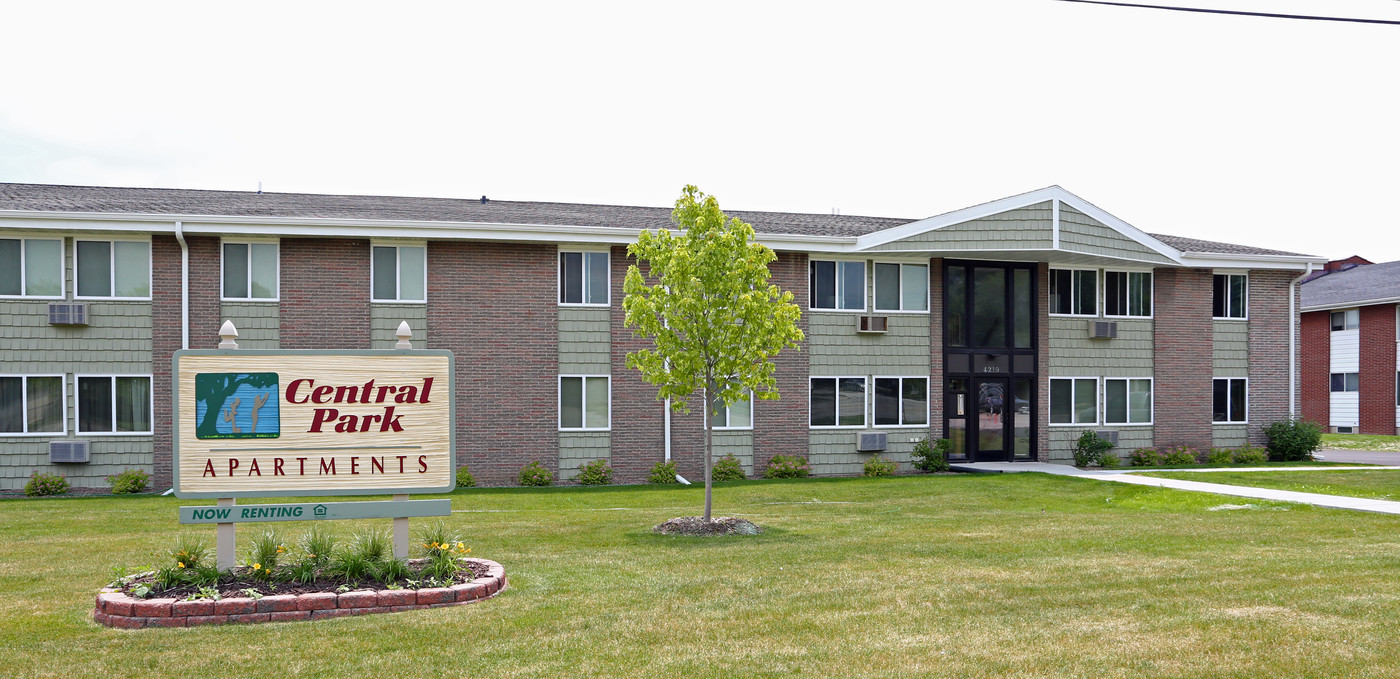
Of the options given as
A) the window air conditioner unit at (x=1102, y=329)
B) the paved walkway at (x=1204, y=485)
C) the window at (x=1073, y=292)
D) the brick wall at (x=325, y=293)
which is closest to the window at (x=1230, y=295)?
the window air conditioner unit at (x=1102, y=329)

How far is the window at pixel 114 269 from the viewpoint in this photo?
19.0 metres

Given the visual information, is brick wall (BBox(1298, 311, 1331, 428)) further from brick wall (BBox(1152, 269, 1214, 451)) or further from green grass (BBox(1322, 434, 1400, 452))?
brick wall (BBox(1152, 269, 1214, 451))

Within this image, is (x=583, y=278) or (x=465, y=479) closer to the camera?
(x=465, y=479)

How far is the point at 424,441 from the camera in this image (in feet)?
29.1

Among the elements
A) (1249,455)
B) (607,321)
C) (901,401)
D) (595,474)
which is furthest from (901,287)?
(1249,455)

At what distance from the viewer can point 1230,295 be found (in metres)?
25.2

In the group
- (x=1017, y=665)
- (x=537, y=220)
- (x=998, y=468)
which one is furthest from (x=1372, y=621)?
(x=537, y=220)

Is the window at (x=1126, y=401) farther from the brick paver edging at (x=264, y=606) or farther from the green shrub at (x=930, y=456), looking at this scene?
the brick paver edging at (x=264, y=606)

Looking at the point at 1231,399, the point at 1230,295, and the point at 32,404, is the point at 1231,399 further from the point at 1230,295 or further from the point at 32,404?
the point at 32,404

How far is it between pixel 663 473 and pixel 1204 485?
10256mm

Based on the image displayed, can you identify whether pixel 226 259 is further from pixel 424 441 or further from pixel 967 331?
pixel 967 331

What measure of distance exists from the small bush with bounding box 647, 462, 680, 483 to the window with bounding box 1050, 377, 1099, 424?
31.4 feet

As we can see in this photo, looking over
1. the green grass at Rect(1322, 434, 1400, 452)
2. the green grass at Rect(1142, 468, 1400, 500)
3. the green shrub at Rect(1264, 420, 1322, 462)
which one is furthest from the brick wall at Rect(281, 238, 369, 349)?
the green grass at Rect(1322, 434, 1400, 452)

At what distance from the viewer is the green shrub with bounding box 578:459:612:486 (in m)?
20.5
